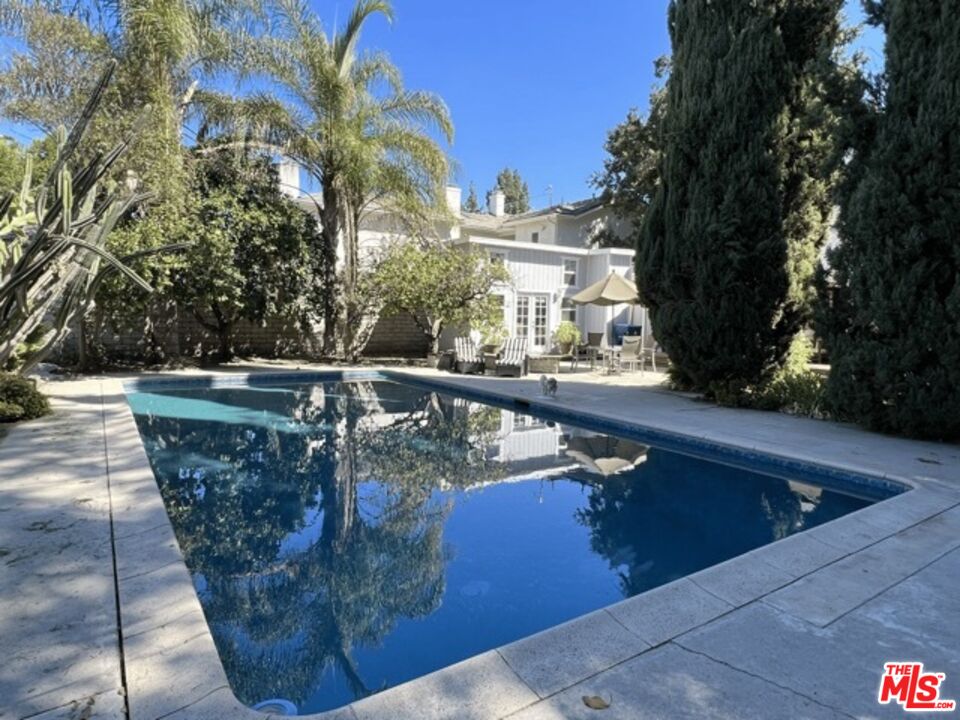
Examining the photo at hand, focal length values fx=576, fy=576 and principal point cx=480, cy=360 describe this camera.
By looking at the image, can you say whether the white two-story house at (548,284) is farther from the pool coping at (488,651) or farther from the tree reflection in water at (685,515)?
the pool coping at (488,651)

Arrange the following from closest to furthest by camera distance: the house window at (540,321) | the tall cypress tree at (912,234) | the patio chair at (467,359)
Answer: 1. the tall cypress tree at (912,234)
2. the patio chair at (467,359)
3. the house window at (540,321)

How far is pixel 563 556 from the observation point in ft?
16.8

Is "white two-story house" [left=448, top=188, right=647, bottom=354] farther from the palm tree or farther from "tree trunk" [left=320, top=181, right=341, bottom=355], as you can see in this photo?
"tree trunk" [left=320, top=181, right=341, bottom=355]

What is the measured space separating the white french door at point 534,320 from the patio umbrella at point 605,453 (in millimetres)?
11938

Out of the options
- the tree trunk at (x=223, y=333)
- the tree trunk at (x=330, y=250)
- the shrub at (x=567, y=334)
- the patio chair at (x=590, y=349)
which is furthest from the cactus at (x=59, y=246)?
the shrub at (x=567, y=334)

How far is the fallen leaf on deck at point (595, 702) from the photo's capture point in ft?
7.99

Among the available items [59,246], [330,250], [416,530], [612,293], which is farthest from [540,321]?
[59,246]

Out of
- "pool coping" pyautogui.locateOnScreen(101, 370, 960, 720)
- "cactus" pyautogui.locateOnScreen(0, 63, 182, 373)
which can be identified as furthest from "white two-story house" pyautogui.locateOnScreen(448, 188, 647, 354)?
"pool coping" pyautogui.locateOnScreen(101, 370, 960, 720)

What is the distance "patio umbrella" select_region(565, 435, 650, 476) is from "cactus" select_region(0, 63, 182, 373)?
18.7 ft

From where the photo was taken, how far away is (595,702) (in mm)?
2465

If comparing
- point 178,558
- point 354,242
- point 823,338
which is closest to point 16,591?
point 178,558

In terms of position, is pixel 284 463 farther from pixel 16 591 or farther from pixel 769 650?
pixel 769 650

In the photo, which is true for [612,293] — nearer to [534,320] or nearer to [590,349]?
[590,349]

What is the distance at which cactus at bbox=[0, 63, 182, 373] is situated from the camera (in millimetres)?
6234
